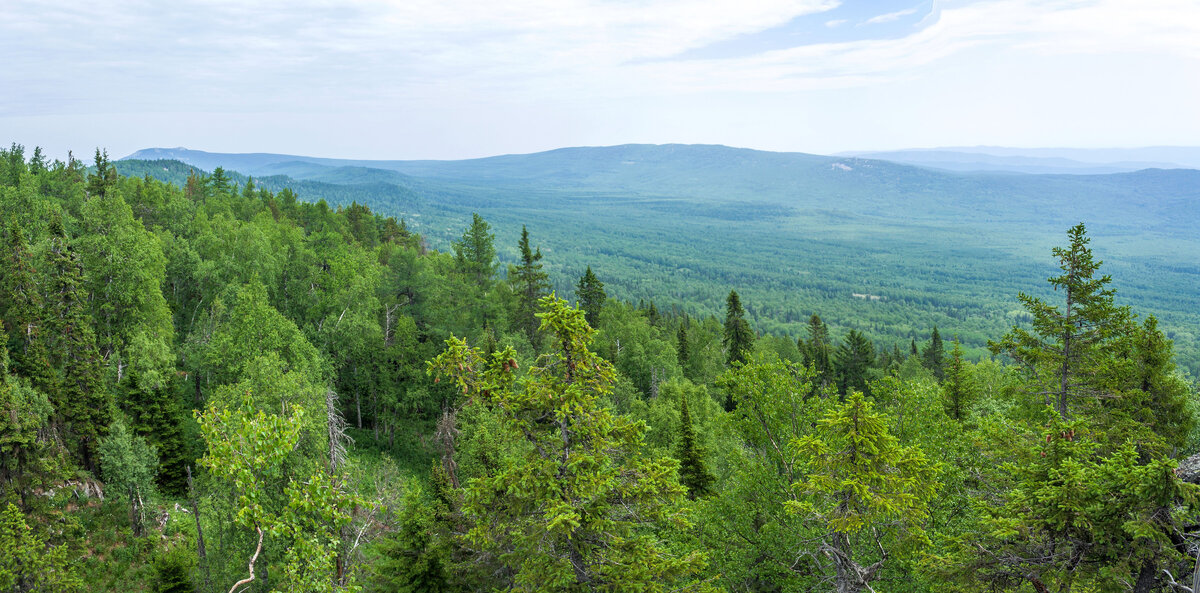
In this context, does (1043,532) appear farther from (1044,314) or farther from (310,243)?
(310,243)

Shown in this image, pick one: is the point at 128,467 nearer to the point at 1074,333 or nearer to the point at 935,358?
the point at 1074,333

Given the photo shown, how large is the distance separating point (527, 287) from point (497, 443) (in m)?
23.8

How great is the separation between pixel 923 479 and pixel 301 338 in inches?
1136

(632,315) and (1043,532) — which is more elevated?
(1043,532)

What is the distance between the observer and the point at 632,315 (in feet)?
197

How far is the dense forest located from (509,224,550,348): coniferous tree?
0.96ft

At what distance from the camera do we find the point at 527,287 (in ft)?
159

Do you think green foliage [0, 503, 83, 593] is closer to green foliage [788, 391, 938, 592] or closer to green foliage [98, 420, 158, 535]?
green foliage [98, 420, 158, 535]

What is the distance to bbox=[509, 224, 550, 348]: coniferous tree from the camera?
4675cm

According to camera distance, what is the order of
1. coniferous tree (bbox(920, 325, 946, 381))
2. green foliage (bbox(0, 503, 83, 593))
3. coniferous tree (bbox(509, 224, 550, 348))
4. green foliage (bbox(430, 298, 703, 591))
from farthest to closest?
coniferous tree (bbox(920, 325, 946, 381)) < coniferous tree (bbox(509, 224, 550, 348)) < green foliage (bbox(0, 503, 83, 593)) < green foliage (bbox(430, 298, 703, 591))

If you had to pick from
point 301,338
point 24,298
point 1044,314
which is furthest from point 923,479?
point 24,298

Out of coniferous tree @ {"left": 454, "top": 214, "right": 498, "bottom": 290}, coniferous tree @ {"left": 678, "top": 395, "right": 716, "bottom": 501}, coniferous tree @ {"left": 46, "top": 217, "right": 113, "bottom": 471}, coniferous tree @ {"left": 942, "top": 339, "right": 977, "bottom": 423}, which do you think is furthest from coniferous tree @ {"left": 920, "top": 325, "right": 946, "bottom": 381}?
coniferous tree @ {"left": 46, "top": 217, "right": 113, "bottom": 471}

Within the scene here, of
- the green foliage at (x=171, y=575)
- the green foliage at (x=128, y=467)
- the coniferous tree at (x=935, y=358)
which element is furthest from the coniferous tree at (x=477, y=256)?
the coniferous tree at (x=935, y=358)

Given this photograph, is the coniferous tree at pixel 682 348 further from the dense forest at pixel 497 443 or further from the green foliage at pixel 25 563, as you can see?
the green foliage at pixel 25 563
